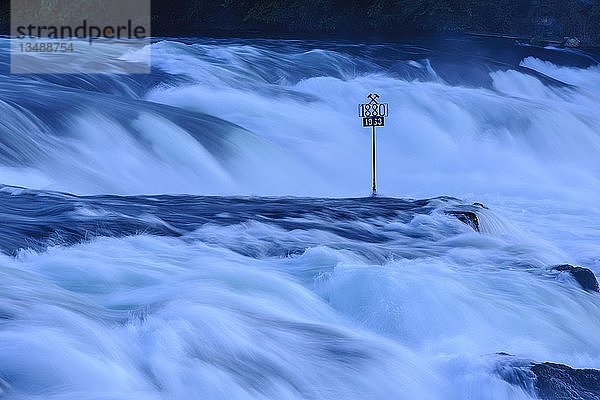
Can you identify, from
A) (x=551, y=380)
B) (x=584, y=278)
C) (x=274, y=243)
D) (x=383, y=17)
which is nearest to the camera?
(x=551, y=380)

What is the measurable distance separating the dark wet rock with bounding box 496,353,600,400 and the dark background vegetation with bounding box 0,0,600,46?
1845cm

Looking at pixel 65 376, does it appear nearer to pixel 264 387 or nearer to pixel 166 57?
pixel 264 387

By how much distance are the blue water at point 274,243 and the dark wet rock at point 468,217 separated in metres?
0.10

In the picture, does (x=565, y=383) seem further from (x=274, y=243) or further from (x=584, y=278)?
(x=274, y=243)

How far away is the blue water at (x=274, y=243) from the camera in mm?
4375

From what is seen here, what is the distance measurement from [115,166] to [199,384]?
5179mm

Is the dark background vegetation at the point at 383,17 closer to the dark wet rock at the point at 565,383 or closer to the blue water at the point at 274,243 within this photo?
the blue water at the point at 274,243

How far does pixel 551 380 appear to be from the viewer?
14.2 feet

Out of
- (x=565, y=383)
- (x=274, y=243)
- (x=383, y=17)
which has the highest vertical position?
(x=383, y=17)

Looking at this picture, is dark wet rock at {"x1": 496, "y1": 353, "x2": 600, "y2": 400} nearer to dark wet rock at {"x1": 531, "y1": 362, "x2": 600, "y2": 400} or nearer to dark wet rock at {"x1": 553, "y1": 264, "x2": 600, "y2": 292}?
dark wet rock at {"x1": 531, "y1": 362, "x2": 600, "y2": 400}

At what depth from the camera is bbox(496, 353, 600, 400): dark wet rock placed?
4277 millimetres

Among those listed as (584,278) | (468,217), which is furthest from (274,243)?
(584,278)

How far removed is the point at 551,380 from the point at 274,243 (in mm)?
2317

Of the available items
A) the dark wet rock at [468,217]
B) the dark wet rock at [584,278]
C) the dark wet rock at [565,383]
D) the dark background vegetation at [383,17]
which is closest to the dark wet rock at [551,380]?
the dark wet rock at [565,383]
